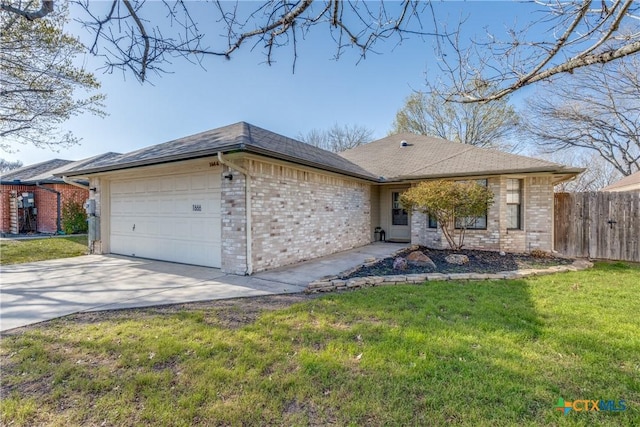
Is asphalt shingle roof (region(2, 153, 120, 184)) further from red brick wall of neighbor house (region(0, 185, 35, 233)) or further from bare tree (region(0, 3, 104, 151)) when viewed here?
bare tree (region(0, 3, 104, 151))

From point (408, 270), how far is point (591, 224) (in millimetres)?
6311

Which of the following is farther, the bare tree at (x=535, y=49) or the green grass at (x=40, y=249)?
the green grass at (x=40, y=249)

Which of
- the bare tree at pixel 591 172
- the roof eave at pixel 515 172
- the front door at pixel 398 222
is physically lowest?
the front door at pixel 398 222

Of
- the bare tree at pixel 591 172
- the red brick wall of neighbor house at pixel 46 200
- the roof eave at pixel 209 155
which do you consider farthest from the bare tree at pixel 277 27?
the bare tree at pixel 591 172

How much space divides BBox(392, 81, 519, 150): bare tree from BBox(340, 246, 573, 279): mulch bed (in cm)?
1314

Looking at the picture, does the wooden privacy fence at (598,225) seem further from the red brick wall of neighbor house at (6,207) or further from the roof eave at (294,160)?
the red brick wall of neighbor house at (6,207)

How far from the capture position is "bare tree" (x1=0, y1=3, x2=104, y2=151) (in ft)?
26.2

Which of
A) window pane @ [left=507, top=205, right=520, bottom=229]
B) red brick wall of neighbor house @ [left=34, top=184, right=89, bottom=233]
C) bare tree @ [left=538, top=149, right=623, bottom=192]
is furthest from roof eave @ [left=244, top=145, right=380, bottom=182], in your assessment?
bare tree @ [left=538, top=149, right=623, bottom=192]

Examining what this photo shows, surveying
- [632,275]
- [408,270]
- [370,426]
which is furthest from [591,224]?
[370,426]

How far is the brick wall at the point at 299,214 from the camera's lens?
21.6ft

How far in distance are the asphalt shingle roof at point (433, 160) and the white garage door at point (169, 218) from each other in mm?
6423

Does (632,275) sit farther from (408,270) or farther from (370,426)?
(370,426)

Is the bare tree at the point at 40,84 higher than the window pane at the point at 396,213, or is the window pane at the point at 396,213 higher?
the bare tree at the point at 40,84

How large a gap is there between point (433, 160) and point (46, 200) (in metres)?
19.1
